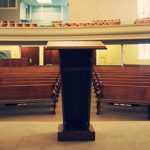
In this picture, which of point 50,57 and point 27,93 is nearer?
point 27,93

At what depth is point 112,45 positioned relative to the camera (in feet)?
45.4

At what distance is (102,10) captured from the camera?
1429 centimetres

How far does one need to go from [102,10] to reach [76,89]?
41.6 feet

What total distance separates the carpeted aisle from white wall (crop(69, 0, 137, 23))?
39.1ft

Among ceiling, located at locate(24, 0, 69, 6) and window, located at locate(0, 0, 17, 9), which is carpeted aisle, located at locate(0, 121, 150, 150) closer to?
window, located at locate(0, 0, 17, 9)

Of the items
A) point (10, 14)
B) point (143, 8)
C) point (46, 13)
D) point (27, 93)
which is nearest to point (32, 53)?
point (10, 14)

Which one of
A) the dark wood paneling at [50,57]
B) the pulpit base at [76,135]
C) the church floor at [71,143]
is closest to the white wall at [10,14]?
the dark wood paneling at [50,57]

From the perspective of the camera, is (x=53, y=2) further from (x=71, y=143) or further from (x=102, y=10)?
(x=71, y=143)

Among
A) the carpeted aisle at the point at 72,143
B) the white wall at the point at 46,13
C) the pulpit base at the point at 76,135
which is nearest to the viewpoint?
the carpeted aisle at the point at 72,143

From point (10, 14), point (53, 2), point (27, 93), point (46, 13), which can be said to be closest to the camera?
point (27, 93)

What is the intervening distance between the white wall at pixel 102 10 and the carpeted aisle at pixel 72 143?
1192 centimetres

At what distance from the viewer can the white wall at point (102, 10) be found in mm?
13977

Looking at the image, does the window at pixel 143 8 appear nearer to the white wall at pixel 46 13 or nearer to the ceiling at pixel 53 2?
the ceiling at pixel 53 2

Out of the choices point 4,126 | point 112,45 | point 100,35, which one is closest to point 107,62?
point 112,45
